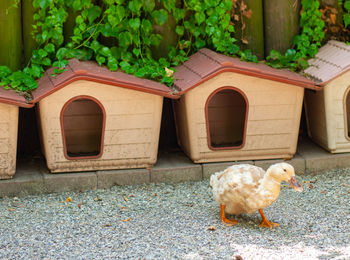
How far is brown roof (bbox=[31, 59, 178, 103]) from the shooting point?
469 cm

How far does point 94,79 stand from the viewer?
4.73 meters

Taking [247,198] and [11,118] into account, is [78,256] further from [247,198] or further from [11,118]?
[11,118]

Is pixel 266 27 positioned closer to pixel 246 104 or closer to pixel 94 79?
pixel 246 104

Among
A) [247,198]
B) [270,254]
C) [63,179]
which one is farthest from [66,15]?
[270,254]

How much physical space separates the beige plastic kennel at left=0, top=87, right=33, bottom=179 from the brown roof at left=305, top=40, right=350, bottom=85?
93.3 inches

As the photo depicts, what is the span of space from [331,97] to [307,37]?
0.77m

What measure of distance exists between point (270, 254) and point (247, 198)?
0.50m

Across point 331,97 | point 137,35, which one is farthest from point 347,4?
point 137,35

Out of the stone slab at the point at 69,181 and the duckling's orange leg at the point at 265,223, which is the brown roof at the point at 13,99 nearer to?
the stone slab at the point at 69,181

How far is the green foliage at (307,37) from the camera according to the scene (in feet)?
18.3

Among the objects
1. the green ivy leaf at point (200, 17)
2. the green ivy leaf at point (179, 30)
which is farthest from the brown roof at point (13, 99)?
the green ivy leaf at point (200, 17)

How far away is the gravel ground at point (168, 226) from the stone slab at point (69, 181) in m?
0.08

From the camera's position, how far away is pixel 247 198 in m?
4.02

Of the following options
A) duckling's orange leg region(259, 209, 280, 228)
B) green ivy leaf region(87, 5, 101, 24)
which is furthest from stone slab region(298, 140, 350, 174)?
green ivy leaf region(87, 5, 101, 24)
